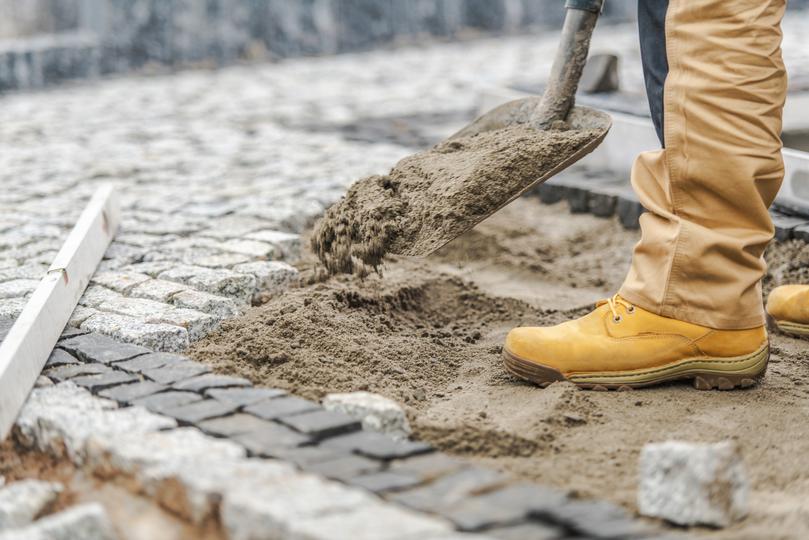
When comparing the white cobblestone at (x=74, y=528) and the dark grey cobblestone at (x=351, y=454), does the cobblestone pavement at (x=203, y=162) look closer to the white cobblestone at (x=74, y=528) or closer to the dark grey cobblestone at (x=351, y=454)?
the dark grey cobblestone at (x=351, y=454)

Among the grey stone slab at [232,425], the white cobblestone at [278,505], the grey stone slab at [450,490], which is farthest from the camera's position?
the grey stone slab at [232,425]

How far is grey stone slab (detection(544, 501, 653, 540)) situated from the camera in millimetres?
1854

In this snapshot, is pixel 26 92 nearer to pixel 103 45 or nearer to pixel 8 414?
pixel 103 45

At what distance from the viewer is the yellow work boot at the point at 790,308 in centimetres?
326

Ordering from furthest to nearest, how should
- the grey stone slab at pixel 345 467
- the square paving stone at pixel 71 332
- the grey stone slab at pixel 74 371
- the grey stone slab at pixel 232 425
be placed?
the square paving stone at pixel 71 332 < the grey stone slab at pixel 74 371 < the grey stone slab at pixel 232 425 < the grey stone slab at pixel 345 467

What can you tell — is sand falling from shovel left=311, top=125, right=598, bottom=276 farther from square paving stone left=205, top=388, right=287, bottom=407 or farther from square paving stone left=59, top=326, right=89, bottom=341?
square paving stone left=59, top=326, right=89, bottom=341

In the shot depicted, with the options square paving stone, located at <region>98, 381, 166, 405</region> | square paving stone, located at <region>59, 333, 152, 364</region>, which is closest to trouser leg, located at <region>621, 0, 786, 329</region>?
square paving stone, located at <region>98, 381, 166, 405</region>

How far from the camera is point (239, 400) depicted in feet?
8.04

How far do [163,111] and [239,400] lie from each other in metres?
5.84

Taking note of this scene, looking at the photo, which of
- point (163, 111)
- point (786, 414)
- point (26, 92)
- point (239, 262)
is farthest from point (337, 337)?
point (26, 92)

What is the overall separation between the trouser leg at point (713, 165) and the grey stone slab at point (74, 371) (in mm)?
1502

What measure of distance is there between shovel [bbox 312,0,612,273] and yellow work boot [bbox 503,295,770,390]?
0.40 metres

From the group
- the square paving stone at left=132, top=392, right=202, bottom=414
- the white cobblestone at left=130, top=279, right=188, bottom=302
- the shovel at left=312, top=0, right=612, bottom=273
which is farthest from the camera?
the white cobblestone at left=130, top=279, right=188, bottom=302

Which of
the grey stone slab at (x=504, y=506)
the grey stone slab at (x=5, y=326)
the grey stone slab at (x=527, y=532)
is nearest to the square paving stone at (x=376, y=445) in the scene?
the grey stone slab at (x=504, y=506)
